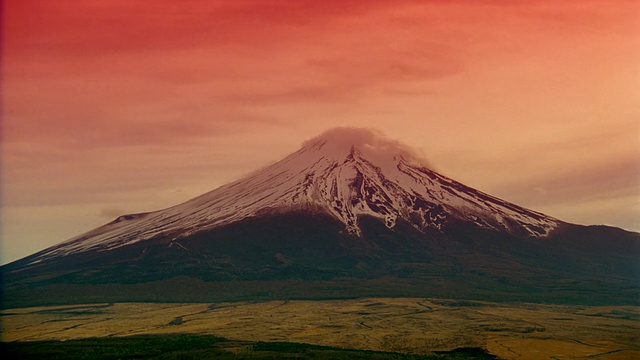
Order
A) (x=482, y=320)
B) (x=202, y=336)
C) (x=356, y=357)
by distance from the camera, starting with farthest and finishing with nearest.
→ 1. (x=482, y=320)
2. (x=202, y=336)
3. (x=356, y=357)

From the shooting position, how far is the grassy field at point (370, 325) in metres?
108

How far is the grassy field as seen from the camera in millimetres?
108312

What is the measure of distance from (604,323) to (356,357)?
70.6m

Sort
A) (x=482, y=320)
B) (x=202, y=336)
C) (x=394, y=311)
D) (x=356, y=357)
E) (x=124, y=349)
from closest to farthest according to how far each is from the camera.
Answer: (x=356, y=357) < (x=124, y=349) < (x=202, y=336) < (x=482, y=320) < (x=394, y=311)

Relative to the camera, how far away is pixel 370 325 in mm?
132125

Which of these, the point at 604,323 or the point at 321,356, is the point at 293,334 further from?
the point at 604,323

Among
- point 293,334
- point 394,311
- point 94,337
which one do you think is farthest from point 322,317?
point 94,337

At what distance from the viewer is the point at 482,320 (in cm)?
14075

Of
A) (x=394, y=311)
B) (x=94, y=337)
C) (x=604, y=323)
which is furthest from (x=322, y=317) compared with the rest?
(x=604, y=323)

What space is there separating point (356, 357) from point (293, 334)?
97.2 ft

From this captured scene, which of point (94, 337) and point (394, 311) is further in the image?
point (394, 311)

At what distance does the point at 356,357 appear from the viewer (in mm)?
91812

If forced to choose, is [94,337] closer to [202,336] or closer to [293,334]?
[202,336]

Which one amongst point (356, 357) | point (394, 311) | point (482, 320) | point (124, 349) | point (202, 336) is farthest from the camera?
point (394, 311)
